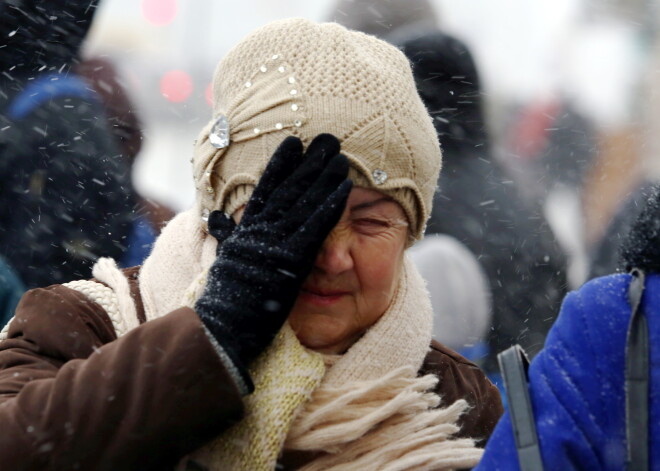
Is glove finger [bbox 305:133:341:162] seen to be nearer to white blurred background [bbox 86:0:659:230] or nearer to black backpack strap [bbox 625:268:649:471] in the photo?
black backpack strap [bbox 625:268:649:471]

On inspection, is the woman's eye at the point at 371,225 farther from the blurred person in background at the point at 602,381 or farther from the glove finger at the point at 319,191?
the blurred person in background at the point at 602,381

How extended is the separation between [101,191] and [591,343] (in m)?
2.19

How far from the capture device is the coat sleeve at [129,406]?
189 centimetres

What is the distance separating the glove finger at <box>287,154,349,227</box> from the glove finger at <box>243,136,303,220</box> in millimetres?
64

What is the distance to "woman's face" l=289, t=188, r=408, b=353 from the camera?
7.29ft

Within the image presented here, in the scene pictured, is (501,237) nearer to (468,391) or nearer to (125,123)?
(468,391)

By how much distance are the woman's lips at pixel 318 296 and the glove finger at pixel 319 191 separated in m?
0.26

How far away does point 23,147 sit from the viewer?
11.3 feet

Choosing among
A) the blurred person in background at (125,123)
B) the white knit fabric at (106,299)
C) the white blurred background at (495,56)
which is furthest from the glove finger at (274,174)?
the white blurred background at (495,56)

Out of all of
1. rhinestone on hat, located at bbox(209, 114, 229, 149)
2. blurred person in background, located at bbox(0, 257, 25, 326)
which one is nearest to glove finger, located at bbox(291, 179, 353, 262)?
rhinestone on hat, located at bbox(209, 114, 229, 149)

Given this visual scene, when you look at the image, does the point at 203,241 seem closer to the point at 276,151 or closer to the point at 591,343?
the point at 276,151

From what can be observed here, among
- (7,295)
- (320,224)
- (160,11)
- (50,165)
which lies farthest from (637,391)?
(160,11)

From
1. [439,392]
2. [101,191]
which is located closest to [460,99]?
[101,191]

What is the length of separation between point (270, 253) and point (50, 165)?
1694 mm
